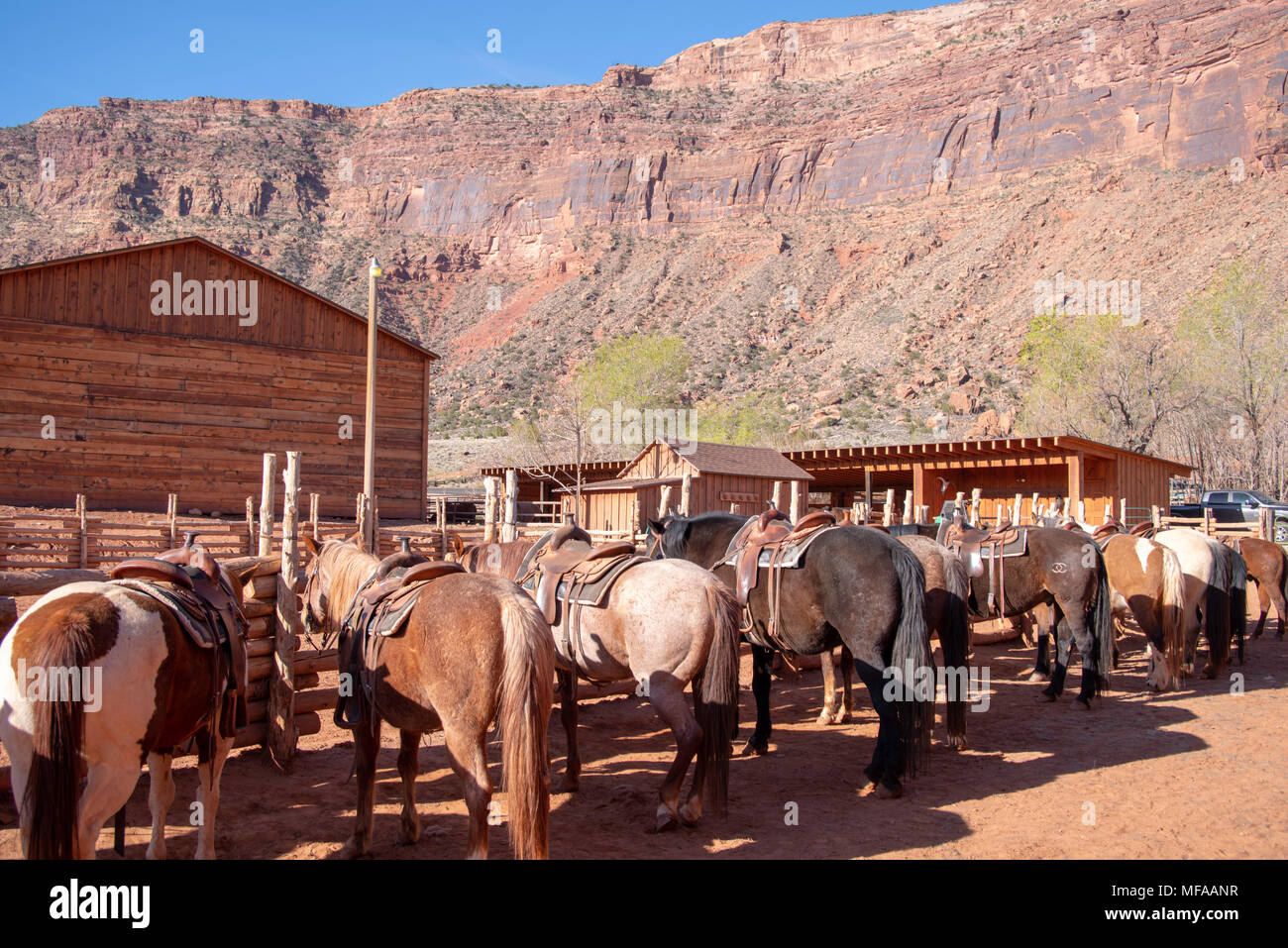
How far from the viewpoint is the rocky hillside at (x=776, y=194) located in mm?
65875

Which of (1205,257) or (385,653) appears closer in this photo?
(385,653)

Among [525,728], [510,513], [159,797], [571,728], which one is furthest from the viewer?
[510,513]

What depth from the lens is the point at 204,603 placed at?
180 inches

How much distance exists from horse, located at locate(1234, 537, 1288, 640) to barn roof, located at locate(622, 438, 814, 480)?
47.7ft

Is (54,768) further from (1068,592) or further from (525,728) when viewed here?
(1068,592)

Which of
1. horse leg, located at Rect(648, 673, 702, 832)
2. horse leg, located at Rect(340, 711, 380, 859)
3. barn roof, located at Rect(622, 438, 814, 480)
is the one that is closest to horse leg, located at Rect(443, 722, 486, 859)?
horse leg, located at Rect(340, 711, 380, 859)

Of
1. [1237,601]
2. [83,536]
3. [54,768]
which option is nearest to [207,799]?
[54,768]

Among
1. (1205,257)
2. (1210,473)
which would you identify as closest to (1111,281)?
(1205,257)

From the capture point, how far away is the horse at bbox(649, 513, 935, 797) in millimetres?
6176

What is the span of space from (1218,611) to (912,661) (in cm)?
676

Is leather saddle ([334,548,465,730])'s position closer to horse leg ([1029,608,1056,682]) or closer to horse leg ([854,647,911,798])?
horse leg ([854,647,911,798])

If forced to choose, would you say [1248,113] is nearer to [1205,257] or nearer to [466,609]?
[1205,257]

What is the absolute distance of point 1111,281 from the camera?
61156 mm
